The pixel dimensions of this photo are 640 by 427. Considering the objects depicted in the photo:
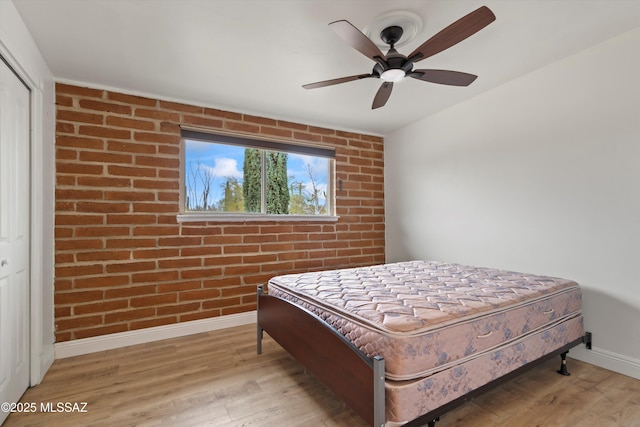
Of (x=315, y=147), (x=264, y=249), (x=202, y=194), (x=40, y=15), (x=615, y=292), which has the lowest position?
(x=615, y=292)

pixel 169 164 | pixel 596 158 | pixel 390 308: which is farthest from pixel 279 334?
pixel 596 158

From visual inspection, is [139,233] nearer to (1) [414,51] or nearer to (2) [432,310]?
(2) [432,310]

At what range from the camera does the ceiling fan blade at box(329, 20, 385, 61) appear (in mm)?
1419

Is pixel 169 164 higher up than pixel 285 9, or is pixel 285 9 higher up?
pixel 285 9

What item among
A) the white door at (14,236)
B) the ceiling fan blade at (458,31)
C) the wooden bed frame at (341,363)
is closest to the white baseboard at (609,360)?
the wooden bed frame at (341,363)

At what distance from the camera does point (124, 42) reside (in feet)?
6.50

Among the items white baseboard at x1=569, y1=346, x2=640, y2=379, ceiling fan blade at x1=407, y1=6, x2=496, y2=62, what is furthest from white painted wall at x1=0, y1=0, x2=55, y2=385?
white baseboard at x1=569, y1=346, x2=640, y2=379

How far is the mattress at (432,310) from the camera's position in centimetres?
130

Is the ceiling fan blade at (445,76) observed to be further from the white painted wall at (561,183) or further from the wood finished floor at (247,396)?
the wood finished floor at (247,396)

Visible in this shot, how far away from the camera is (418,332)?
130cm

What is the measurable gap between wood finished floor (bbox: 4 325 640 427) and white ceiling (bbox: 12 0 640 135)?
2.27 meters

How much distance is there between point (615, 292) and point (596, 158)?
961 mm

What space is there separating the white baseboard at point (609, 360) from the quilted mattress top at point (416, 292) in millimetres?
548

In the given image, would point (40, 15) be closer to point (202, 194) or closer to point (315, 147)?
point (202, 194)
